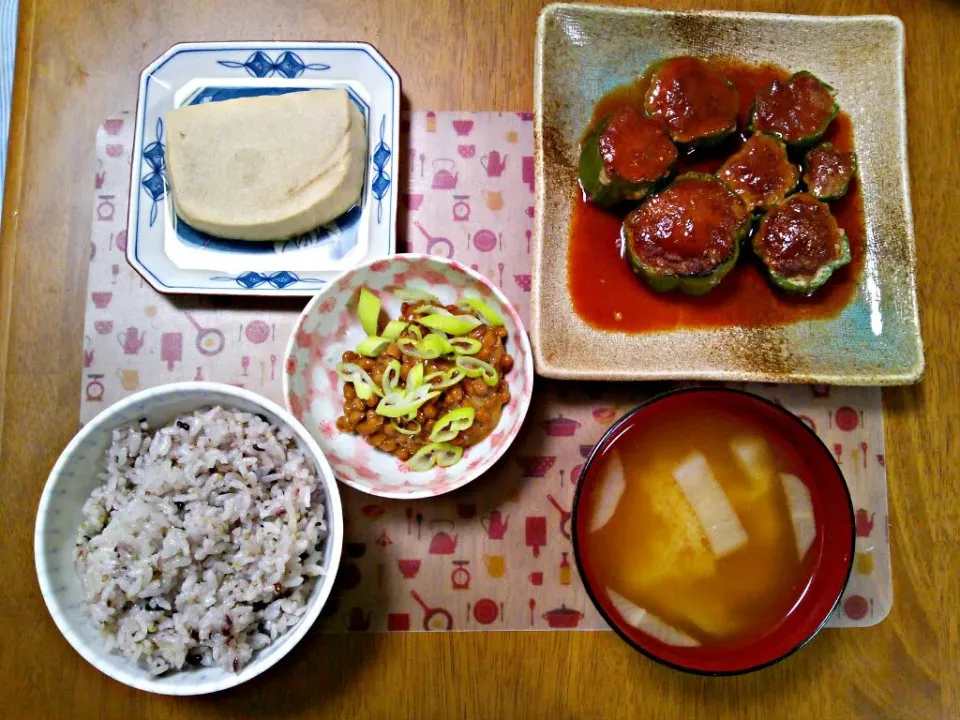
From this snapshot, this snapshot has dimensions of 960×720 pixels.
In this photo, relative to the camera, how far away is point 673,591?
1.47 meters

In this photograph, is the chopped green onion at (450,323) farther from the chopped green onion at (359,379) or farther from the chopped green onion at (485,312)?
the chopped green onion at (359,379)

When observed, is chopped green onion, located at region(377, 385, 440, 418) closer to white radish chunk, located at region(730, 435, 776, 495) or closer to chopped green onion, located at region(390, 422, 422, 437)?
chopped green onion, located at region(390, 422, 422, 437)

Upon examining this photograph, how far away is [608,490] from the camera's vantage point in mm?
1466

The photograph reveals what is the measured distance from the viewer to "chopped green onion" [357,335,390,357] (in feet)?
5.17

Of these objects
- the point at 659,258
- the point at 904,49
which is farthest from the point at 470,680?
the point at 904,49

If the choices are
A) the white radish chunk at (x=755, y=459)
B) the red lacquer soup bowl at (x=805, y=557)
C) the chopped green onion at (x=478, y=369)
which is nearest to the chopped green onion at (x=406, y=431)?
the chopped green onion at (x=478, y=369)

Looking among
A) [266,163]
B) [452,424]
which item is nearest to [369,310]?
[452,424]

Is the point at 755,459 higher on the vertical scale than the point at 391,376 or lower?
lower

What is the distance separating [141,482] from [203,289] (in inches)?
19.4

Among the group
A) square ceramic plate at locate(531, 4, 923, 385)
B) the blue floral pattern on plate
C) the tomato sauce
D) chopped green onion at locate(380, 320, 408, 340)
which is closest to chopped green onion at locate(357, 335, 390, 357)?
chopped green onion at locate(380, 320, 408, 340)

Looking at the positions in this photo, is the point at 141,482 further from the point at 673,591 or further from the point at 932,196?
the point at 932,196

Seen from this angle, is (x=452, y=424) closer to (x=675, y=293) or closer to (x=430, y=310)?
(x=430, y=310)

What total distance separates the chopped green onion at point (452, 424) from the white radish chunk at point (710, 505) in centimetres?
45

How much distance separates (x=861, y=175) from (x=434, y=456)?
123cm
